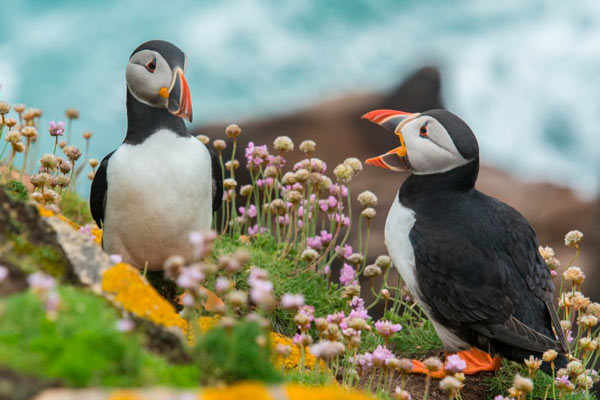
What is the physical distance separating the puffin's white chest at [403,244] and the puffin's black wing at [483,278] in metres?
0.05

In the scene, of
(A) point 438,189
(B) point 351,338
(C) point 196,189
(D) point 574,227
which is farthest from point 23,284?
(D) point 574,227

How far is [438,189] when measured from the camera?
434cm

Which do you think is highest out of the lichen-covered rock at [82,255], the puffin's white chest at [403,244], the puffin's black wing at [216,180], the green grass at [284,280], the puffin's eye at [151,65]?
the puffin's eye at [151,65]

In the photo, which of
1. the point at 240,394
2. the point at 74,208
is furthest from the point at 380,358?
the point at 74,208

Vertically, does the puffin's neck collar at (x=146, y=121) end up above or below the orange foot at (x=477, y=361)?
above

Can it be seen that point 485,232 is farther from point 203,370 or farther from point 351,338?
point 203,370

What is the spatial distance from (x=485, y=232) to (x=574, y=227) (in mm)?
8230

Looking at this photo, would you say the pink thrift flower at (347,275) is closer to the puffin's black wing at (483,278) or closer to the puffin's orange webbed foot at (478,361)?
the puffin's orange webbed foot at (478,361)

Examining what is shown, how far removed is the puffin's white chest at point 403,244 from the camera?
13.9ft

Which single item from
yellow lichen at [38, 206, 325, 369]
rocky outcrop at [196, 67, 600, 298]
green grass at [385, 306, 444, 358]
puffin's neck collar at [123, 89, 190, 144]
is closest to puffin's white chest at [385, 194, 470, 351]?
green grass at [385, 306, 444, 358]

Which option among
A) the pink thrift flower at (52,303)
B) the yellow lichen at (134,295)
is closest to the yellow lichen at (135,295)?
the yellow lichen at (134,295)

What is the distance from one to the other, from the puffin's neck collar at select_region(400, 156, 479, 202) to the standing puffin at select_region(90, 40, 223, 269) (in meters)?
1.31

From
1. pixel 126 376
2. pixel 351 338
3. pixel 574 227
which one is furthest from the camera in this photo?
pixel 574 227

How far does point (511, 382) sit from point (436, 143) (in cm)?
161
